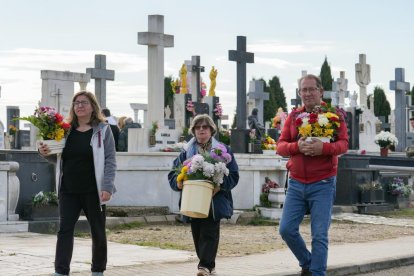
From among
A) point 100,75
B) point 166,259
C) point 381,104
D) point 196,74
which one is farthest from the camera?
point 381,104

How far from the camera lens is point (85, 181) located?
765 cm

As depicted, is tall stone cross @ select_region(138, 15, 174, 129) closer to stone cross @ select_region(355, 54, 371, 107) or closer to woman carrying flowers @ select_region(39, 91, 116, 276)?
woman carrying flowers @ select_region(39, 91, 116, 276)

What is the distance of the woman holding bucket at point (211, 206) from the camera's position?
8.28m

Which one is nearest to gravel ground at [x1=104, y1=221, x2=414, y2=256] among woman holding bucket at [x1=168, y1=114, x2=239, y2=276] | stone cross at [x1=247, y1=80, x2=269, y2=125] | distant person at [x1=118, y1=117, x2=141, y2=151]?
woman holding bucket at [x1=168, y1=114, x2=239, y2=276]

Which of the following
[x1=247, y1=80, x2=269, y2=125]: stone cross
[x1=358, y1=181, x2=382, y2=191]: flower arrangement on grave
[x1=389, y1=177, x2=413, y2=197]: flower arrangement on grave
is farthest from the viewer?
[x1=247, y1=80, x2=269, y2=125]: stone cross

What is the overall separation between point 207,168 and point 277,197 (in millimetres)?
8951

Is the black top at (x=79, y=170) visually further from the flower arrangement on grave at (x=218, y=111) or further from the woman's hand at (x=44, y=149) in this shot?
the flower arrangement on grave at (x=218, y=111)

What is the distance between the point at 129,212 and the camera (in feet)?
50.4

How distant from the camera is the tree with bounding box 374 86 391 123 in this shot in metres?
68.9

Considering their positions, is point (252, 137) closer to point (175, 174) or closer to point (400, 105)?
point (175, 174)

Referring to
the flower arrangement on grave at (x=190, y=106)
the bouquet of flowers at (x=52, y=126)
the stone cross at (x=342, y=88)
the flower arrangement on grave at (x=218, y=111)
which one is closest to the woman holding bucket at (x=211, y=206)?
the bouquet of flowers at (x=52, y=126)

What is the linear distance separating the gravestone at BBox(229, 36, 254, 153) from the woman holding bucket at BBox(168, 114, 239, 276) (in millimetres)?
11197

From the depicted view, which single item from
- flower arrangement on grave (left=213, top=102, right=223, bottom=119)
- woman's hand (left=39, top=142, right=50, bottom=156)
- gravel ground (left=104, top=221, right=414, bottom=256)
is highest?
flower arrangement on grave (left=213, top=102, right=223, bottom=119)

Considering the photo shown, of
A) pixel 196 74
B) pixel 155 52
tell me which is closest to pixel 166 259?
pixel 155 52
